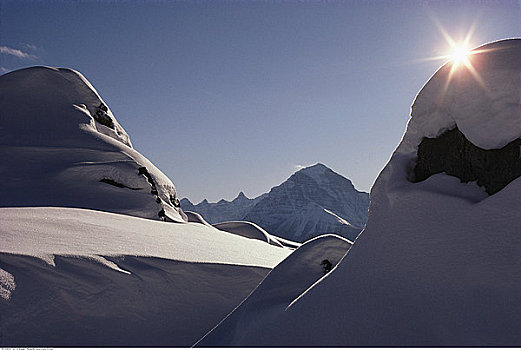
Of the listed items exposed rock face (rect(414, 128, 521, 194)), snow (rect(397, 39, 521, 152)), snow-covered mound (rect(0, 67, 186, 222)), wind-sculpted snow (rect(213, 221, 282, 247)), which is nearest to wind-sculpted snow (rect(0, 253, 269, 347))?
exposed rock face (rect(414, 128, 521, 194))

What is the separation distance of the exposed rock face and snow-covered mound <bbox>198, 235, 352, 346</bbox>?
1876 millimetres

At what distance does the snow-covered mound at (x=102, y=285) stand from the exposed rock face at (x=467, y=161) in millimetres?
4762

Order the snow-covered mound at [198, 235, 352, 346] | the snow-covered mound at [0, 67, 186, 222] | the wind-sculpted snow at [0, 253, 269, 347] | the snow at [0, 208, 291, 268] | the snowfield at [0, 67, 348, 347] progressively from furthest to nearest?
the snow-covered mound at [0, 67, 186, 222], the snow at [0, 208, 291, 268], the snowfield at [0, 67, 348, 347], the wind-sculpted snow at [0, 253, 269, 347], the snow-covered mound at [198, 235, 352, 346]

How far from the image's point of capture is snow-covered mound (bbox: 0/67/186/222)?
43.2ft

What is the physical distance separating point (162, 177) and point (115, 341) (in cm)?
1375

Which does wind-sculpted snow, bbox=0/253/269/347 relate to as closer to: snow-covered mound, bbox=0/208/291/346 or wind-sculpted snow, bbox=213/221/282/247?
snow-covered mound, bbox=0/208/291/346

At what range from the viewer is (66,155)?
15.2 m

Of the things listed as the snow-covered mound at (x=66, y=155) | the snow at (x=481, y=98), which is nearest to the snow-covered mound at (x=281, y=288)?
the snow at (x=481, y=98)

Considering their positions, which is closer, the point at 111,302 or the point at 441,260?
the point at 441,260

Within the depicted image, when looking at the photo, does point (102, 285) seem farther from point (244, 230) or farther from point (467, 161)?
point (244, 230)

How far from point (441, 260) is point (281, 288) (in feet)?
7.17

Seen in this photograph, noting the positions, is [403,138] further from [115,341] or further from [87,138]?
[87,138]

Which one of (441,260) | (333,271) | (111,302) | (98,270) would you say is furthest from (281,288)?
(98,270)

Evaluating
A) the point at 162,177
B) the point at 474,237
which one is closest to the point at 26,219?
the point at 474,237
